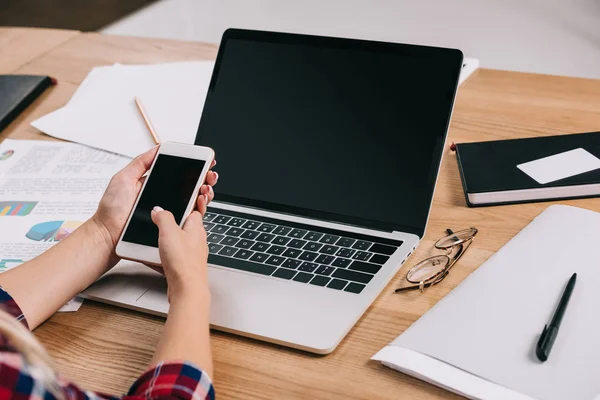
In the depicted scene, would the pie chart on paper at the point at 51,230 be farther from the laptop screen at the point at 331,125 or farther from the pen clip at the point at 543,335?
the pen clip at the point at 543,335

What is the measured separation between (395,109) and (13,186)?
0.61 m

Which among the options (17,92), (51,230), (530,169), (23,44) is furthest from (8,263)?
(23,44)

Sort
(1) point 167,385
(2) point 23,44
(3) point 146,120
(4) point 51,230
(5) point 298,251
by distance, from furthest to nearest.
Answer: (2) point 23,44, (3) point 146,120, (4) point 51,230, (5) point 298,251, (1) point 167,385

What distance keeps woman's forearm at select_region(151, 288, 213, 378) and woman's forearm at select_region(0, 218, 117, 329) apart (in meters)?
0.15

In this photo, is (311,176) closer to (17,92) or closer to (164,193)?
(164,193)

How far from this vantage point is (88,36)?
1562 millimetres

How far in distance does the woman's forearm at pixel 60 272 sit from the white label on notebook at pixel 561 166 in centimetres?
57

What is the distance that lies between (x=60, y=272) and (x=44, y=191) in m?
0.28

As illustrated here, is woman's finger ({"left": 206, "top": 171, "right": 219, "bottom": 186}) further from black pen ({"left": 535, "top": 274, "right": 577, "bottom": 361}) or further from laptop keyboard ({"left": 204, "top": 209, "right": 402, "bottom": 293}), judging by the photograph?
black pen ({"left": 535, "top": 274, "right": 577, "bottom": 361})

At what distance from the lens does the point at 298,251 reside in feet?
2.53

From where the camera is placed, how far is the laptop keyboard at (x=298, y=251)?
728 millimetres

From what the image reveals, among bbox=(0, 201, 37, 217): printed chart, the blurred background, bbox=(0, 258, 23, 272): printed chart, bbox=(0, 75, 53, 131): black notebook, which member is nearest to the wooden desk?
bbox=(0, 258, 23, 272): printed chart

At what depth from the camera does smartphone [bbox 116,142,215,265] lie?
74cm

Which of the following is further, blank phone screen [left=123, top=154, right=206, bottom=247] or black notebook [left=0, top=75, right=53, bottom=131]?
black notebook [left=0, top=75, right=53, bottom=131]
